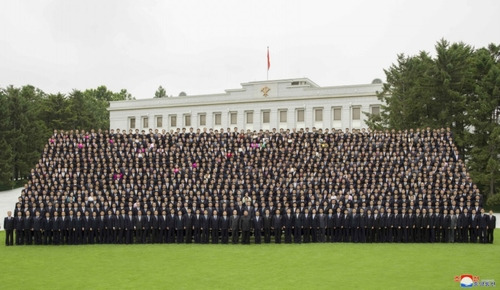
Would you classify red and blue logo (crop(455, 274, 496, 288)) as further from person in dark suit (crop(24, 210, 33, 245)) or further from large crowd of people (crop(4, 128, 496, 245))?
person in dark suit (crop(24, 210, 33, 245))

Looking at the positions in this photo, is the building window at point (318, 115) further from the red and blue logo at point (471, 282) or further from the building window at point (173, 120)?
the red and blue logo at point (471, 282)

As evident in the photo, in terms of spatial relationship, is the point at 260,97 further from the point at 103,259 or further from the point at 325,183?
the point at 103,259

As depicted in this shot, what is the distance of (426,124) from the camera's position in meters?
33.3

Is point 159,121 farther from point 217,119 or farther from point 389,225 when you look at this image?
point 389,225

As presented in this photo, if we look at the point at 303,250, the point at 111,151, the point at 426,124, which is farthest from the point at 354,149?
the point at 426,124

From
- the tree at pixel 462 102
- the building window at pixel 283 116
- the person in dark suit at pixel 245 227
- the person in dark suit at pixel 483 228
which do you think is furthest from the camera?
the building window at pixel 283 116

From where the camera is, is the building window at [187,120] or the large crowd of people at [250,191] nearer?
the large crowd of people at [250,191]

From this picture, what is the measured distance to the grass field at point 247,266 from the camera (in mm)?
10766

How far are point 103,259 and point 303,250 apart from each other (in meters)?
5.56

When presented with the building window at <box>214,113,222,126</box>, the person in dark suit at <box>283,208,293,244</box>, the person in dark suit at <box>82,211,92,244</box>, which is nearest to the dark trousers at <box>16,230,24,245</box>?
the person in dark suit at <box>82,211,92,244</box>

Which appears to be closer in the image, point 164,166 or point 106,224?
point 106,224

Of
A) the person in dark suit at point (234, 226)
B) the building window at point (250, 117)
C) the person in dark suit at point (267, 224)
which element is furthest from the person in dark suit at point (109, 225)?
the building window at point (250, 117)

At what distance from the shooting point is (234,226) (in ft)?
56.0

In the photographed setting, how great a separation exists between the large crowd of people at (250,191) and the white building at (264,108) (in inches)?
1162
